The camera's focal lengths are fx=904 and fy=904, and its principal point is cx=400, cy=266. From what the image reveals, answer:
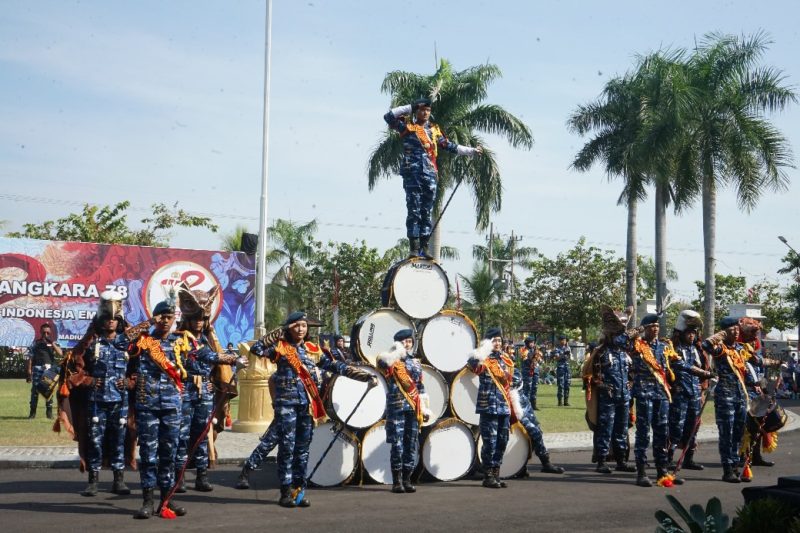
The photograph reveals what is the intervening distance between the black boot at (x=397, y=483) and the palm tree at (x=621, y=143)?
23185 millimetres

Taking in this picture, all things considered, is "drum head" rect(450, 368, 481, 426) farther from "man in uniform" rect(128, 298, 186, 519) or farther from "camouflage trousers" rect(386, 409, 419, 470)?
"man in uniform" rect(128, 298, 186, 519)

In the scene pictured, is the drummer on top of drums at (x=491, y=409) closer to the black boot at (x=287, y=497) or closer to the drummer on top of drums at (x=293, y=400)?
the drummer on top of drums at (x=293, y=400)

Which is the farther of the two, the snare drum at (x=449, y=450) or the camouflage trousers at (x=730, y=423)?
the camouflage trousers at (x=730, y=423)

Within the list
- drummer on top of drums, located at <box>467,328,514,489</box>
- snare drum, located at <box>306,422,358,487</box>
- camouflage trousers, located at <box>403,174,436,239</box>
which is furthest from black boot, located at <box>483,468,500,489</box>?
camouflage trousers, located at <box>403,174,436,239</box>

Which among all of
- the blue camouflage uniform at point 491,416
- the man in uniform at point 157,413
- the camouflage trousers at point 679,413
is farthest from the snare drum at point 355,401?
the camouflage trousers at point 679,413

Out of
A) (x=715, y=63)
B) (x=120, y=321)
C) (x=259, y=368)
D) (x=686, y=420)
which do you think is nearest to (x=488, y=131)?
(x=715, y=63)

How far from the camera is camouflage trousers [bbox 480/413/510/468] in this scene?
11031 millimetres

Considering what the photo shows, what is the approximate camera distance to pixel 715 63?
30.3 metres

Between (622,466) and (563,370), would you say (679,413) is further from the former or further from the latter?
(563,370)

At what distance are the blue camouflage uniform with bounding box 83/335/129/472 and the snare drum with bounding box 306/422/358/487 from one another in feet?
7.13

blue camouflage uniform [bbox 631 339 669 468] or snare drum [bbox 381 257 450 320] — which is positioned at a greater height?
snare drum [bbox 381 257 450 320]

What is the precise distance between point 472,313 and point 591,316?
615 centimetres

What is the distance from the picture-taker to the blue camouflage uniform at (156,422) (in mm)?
8727

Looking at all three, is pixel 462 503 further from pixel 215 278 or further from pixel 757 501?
pixel 215 278
